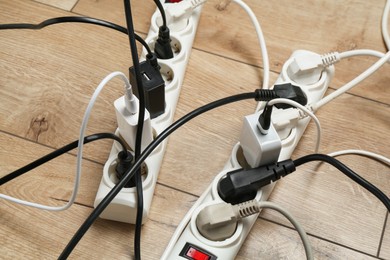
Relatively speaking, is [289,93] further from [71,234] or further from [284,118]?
[71,234]

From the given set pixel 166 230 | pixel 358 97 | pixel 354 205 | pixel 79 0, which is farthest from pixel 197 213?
pixel 79 0

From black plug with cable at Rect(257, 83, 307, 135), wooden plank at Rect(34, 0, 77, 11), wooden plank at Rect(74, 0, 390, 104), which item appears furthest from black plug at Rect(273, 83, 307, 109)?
wooden plank at Rect(34, 0, 77, 11)

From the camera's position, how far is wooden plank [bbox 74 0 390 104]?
30.3 inches

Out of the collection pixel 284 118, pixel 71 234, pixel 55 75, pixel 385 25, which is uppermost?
pixel 385 25

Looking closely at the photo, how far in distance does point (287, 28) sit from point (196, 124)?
25 centimetres

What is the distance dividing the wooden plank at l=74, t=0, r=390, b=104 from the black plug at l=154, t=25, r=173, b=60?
0.32 feet

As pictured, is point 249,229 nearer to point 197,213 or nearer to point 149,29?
point 197,213

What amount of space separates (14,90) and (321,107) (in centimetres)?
47

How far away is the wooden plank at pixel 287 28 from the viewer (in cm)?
77

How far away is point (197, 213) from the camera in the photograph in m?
0.59

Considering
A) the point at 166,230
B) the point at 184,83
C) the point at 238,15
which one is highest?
the point at 238,15

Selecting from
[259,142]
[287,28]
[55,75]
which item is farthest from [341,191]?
[55,75]

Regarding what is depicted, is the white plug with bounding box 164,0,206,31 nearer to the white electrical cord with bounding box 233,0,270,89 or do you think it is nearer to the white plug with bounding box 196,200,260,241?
the white electrical cord with bounding box 233,0,270,89

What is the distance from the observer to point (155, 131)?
64cm
